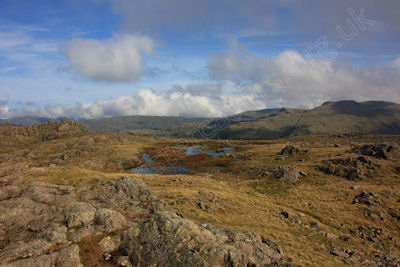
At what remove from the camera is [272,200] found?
125 ft

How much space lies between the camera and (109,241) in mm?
11805

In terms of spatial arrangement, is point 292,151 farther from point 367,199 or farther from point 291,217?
point 291,217

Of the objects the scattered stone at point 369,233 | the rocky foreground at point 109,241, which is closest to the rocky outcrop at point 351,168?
the scattered stone at point 369,233

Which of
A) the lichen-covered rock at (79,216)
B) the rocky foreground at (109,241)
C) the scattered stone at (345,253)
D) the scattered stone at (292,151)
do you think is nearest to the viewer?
the rocky foreground at (109,241)

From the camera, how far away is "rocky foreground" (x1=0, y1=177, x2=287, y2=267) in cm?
1023

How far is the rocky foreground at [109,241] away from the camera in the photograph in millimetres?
10234

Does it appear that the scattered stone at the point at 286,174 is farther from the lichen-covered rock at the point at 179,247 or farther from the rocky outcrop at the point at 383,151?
the lichen-covered rock at the point at 179,247

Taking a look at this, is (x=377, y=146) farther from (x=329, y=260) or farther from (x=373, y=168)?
(x=329, y=260)

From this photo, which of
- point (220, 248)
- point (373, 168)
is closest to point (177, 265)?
point (220, 248)

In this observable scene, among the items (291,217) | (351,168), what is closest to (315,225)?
(291,217)

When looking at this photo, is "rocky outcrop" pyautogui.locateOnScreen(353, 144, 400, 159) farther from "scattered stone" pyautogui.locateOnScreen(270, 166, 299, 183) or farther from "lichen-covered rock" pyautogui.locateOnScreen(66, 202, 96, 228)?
"lichen-covered rock" pyautogui.locateOnScreen(66, 202, 96, 228)

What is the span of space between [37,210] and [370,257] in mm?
32857

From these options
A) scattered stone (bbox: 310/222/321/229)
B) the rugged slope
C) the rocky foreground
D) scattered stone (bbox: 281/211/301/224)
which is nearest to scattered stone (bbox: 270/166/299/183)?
the rugged slope

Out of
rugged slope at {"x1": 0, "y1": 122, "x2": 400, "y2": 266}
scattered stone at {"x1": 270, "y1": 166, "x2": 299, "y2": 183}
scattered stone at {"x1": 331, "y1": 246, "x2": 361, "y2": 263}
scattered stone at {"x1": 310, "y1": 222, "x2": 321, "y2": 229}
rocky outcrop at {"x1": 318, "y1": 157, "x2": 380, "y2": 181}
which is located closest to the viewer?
rugged slope at {"x1": 0, "y1": 122, "x2": 400, "y2": 266}
